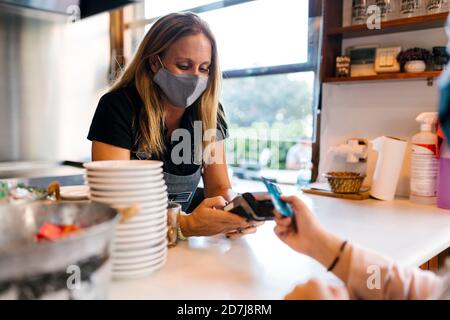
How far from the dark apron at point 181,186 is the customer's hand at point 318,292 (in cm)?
100

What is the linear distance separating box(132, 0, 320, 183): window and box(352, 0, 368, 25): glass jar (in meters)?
0.32

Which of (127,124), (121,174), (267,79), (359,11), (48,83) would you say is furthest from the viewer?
(48,83)

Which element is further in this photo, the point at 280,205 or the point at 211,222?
the point at 211,222

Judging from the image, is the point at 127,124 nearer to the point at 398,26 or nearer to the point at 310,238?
the point at 310,238

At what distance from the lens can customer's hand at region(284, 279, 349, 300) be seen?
0.65 metres

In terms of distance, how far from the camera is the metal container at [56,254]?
521mm

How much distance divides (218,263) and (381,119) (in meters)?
1.38

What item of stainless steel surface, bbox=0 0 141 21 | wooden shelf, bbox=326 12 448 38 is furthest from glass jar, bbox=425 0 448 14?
stainless steel surface, bbox=0 0 141 21

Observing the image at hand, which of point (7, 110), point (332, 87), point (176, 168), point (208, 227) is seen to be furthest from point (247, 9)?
point (208, 227)

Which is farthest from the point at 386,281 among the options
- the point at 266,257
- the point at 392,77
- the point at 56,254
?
the point at 392,77

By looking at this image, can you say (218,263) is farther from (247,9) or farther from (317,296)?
(247,9)

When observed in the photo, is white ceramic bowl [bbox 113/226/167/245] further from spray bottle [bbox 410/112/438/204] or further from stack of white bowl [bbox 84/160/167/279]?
spray bottle [bbox 410/112/438/204]

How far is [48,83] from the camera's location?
285 centimetres

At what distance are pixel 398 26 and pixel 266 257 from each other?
1.36 m
